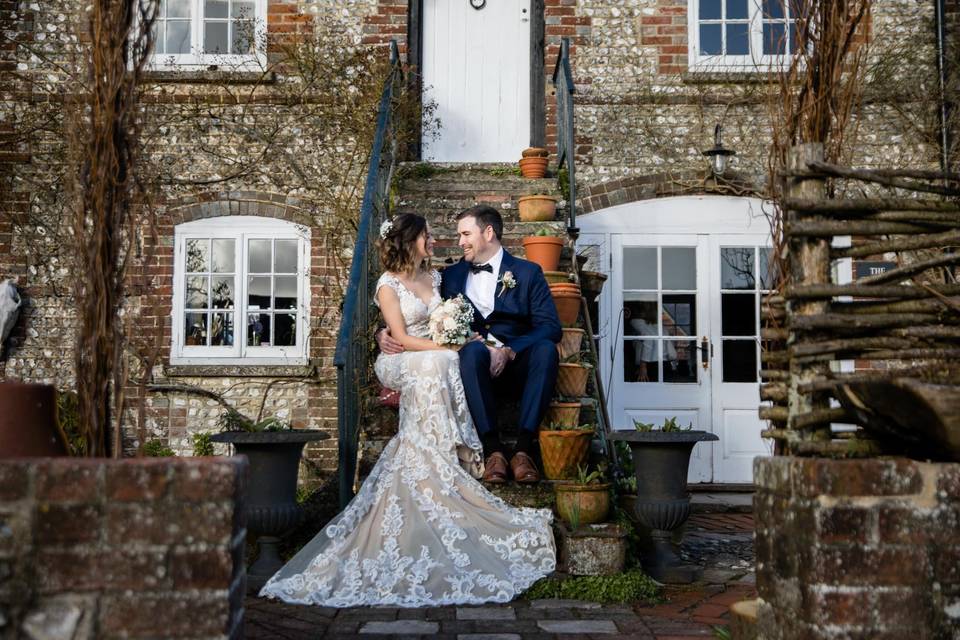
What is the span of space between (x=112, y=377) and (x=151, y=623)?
646 mm

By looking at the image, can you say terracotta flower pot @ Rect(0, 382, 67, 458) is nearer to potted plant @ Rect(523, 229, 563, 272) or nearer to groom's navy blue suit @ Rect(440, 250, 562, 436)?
groom's navy blue suit @ Rect(440, 250, 562, 436)

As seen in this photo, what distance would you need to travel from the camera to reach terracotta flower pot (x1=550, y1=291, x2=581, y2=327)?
604cm

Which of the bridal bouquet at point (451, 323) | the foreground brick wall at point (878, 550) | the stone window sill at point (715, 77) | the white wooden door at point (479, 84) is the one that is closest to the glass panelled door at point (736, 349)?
the stone window sill at point (715, 77)

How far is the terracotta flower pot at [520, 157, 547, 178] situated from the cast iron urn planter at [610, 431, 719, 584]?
11.0 ft

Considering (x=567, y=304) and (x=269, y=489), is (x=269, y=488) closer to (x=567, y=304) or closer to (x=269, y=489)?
(x=269, y=489)

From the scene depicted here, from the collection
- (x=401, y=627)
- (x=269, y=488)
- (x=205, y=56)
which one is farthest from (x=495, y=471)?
(x=205, y=56)

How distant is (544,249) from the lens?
21.0ft

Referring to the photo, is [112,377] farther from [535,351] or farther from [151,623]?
[535,351]

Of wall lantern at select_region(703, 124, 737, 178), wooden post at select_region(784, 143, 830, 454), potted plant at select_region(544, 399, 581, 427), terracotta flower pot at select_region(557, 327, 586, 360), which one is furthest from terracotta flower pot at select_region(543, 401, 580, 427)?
wall lantern at select_region(703, 124, 737, 178)

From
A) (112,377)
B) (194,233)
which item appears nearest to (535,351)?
(112,377)

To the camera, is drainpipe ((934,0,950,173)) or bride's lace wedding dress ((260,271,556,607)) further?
drainpipe ((934,0,950,173))

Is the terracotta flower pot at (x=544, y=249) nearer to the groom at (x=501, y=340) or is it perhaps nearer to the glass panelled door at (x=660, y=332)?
the groom at (x=501, y=340)

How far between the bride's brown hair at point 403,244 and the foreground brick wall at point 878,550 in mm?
3293

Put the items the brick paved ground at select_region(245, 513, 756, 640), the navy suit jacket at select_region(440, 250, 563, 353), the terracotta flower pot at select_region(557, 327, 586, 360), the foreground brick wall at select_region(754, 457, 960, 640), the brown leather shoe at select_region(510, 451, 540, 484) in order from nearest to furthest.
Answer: the foreground brick wall at select_region(754, 457, 960, 640) → the brick paved ground at select_region(245, 513, 756, 640) → the brown leather shoe at select_region(510, 451, 540, 484) → the navy suit jacket at select_region(440, 250, 563, 353) → the terracotta flower pot at select_region(557, 327, 586, 360)
